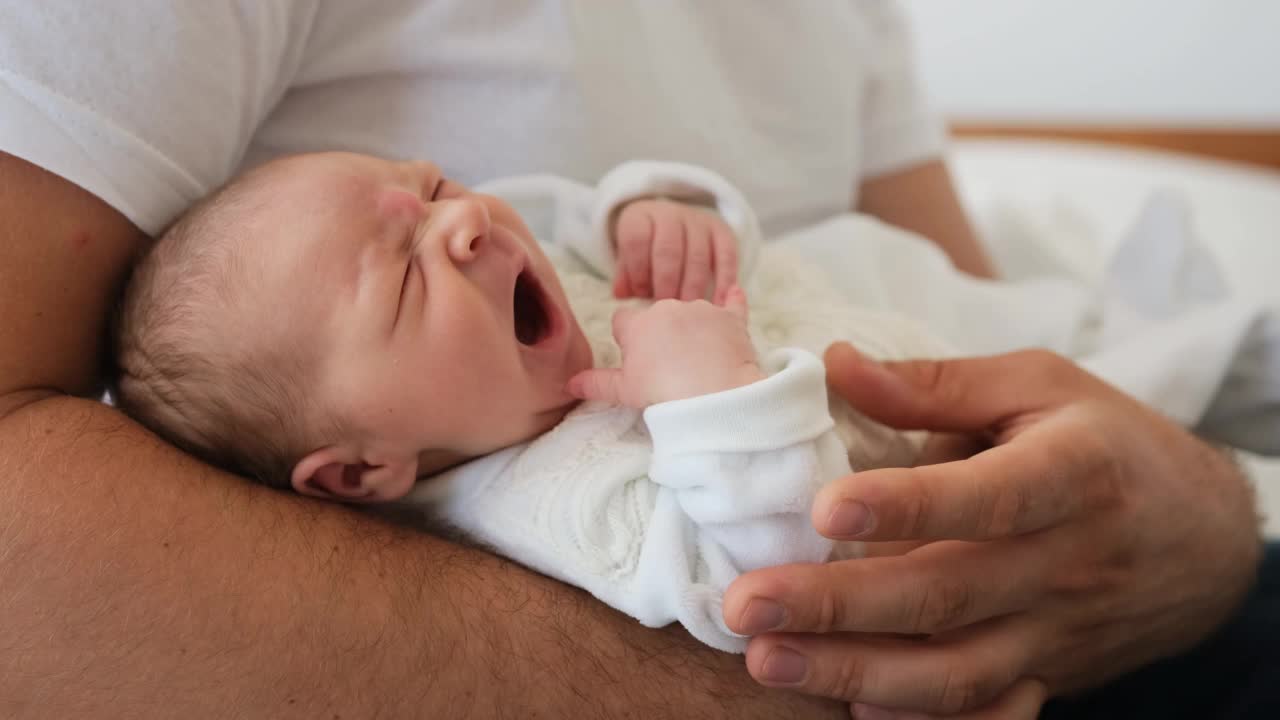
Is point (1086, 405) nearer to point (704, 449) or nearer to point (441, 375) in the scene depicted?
point (704, 449)

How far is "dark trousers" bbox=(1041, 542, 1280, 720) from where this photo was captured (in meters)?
0.97

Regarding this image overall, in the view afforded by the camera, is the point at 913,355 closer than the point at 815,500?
No

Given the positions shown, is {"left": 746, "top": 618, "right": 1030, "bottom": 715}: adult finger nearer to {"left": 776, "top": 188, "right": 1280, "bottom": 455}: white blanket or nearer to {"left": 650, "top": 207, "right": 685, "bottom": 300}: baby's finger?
{"left": 650, "top": 207, "right": 685, "bottom": 300}: baby's finger

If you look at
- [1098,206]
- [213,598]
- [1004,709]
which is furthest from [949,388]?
[1098,206]

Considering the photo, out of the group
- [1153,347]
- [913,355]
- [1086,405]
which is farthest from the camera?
[1153,347]

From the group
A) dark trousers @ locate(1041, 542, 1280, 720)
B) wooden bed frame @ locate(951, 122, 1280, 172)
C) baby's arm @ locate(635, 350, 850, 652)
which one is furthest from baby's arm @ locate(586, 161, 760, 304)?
wooden bed frame @ locate(951, 122, 1280, 172)

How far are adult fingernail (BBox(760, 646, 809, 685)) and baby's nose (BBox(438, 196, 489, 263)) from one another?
1.28 ft

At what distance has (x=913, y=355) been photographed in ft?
3.14

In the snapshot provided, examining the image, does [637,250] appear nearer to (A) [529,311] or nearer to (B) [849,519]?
(A) [529,311]

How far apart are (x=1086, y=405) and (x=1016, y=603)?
8.0 inches

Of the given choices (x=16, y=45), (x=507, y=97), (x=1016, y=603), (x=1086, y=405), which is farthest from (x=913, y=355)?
(x=16, y=45)

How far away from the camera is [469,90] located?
99cm

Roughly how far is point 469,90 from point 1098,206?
Answer: 1659 millimetres

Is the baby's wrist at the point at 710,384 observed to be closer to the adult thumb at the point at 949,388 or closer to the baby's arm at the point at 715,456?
the baby's arm at the point at 715,456
